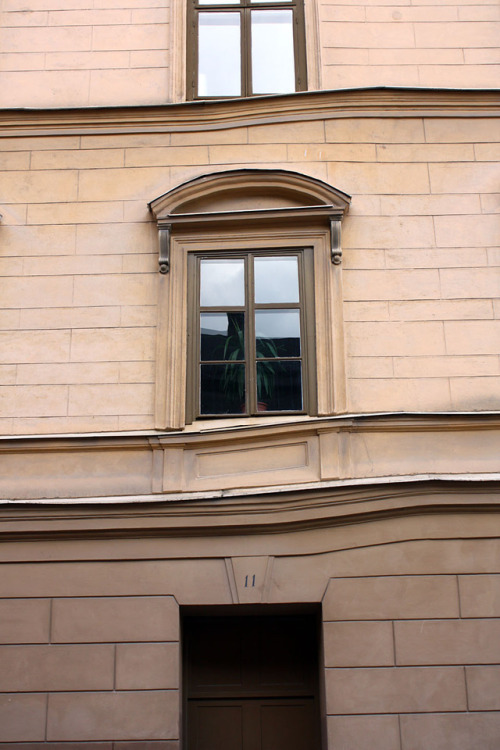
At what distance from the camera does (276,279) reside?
26.8 ft

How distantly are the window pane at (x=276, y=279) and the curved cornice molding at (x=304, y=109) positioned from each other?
1.48 meters

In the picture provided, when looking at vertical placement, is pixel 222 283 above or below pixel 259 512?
above

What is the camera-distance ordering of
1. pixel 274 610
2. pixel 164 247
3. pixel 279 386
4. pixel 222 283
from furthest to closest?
pixel 222 283
pixel 164 247
pixel 279 386
pixel 274 610

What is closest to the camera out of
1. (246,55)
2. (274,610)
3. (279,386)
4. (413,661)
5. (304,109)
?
(413,661)

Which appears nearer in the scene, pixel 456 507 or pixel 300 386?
pixel 456 507

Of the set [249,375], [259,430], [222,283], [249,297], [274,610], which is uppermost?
[222,283]

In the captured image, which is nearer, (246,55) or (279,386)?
(279,386)

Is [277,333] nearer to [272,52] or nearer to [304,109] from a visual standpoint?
[304,109]

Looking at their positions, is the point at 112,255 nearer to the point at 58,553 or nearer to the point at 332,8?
the point at 58,553

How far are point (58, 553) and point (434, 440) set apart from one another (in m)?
3.37

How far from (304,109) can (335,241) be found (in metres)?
1.52

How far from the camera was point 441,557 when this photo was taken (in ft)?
23.1

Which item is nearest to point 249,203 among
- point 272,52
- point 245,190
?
point 245,190

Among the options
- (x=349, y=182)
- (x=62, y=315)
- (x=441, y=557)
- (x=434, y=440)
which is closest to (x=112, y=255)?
(x=62, y=315)
